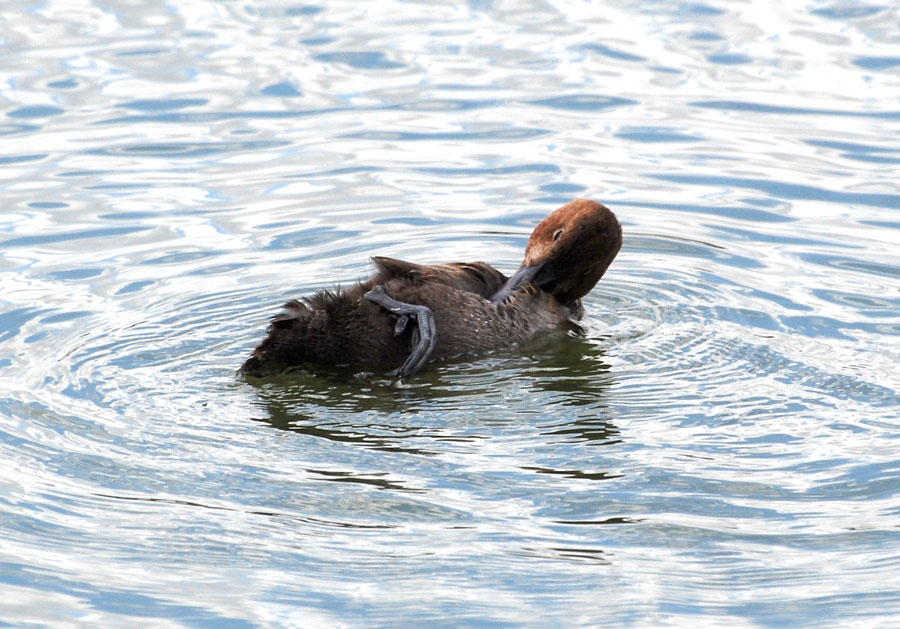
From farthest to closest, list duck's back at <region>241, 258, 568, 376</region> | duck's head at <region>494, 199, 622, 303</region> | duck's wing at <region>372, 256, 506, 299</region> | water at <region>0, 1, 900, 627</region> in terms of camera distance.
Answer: duck's head at <region>494, 199, 622, 303</region> → duck's wing at <region>372, 256, 506, 299</region> → duck's back at <region>241, 258, 568, 376</region> → water at <region>0, 1, 900, 627</region>

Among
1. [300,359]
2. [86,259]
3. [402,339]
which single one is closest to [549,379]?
[402,339]

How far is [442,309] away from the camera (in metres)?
7.14

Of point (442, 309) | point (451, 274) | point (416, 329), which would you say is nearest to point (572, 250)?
point (451, 274)

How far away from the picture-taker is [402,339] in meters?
7.02

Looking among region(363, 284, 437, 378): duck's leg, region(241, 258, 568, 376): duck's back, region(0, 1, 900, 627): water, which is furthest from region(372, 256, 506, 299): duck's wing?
region(0, 1, 900, 627): water

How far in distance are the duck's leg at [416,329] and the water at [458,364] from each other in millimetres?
131

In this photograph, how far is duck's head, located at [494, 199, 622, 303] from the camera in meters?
7.93

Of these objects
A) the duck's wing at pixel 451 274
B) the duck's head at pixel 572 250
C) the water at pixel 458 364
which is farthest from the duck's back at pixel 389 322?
the duck's head at pixel 572 250

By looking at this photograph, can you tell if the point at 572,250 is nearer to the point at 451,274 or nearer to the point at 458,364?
the point at 451,274

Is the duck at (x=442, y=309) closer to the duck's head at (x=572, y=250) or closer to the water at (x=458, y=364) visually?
the duck's head at (x=572, y=250)

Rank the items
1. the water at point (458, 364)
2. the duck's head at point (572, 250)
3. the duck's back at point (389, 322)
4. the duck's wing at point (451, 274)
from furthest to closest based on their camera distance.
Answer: the duck's head at point (572, 250), the duck's wing at point (451, 274), the duck's back at point (389, 322), the water at point (458, 364)

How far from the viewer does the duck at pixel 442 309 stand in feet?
22.5

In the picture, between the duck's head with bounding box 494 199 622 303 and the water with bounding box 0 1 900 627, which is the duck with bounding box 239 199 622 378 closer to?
the duck's head with bounding box 494 199 622 303

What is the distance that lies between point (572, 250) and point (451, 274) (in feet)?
2.76
